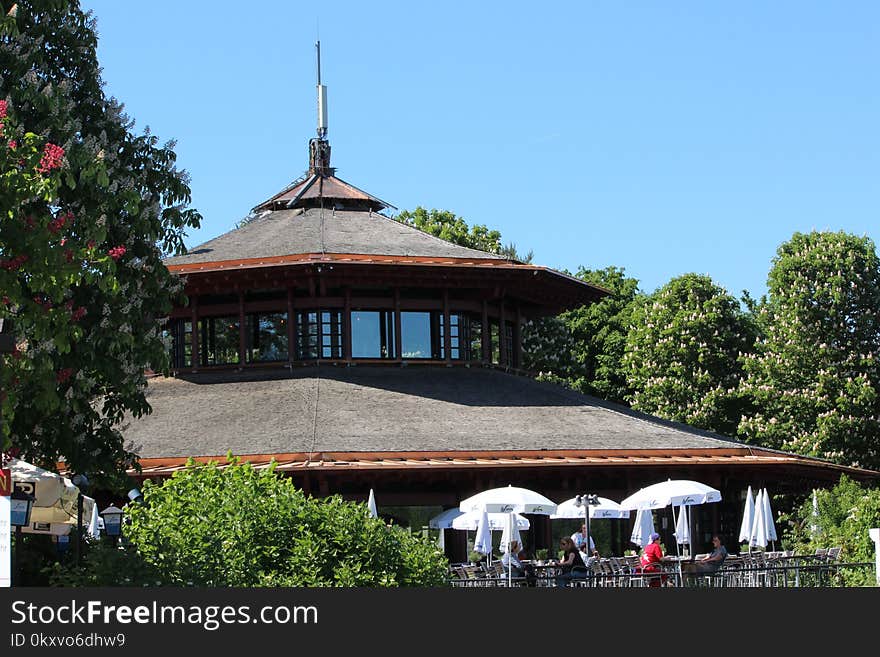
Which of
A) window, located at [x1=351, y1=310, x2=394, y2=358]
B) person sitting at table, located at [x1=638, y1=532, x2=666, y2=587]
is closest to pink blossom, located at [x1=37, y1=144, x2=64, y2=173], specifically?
person sitting at table, located at [x1=638, y1=532, x2=666, y2=587]

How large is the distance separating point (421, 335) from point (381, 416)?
16.0ft

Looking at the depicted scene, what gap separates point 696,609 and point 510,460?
59.1 ft

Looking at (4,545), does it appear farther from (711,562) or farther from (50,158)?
(711,562)

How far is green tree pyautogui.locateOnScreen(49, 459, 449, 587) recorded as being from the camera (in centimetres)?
2114

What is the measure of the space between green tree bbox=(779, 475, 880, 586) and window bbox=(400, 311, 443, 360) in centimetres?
1080

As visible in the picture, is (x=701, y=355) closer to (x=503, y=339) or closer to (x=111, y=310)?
(x=503, y=339)

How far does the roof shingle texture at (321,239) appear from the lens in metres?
41.7

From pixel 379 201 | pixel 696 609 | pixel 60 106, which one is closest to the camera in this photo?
pixel 696 609

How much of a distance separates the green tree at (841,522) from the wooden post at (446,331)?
10.3m

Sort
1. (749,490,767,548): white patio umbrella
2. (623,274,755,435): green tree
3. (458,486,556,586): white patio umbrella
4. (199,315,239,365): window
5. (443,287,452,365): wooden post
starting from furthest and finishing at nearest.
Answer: (623,274,755,435): green tree, (199,315,239,365): window, (443,287,452,365): wooden post, (749,490,767,548): white patio umbrella, (458,486,556,586): white patio umbrella

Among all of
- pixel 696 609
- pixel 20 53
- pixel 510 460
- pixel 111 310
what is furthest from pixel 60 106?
pixel 510 460

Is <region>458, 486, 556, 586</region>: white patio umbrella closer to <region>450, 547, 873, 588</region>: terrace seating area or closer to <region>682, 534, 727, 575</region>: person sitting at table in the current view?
<region>450, 547, 873, 588</region>: terrace seating area

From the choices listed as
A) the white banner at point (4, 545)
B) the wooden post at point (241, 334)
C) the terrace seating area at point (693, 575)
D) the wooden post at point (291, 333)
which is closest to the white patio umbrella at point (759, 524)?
the terrace seating area at point (693, 575)

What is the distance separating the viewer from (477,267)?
133 feet
